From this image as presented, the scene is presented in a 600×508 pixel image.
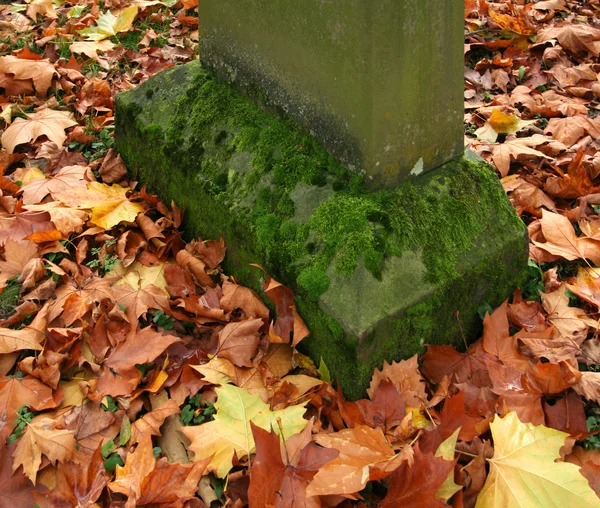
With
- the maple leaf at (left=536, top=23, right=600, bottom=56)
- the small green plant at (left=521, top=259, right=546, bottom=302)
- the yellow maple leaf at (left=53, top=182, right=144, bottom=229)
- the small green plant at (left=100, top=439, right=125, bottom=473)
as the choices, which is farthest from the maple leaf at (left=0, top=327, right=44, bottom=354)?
the maple leaf at (left=536, top=23, right=600, bottom=56)

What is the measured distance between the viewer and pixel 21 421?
6.51 feet

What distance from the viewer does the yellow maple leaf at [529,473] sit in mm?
1586

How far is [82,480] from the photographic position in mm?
1822

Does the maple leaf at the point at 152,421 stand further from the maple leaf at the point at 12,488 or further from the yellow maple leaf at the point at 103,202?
the yellow maple leaf at the point at 103,202

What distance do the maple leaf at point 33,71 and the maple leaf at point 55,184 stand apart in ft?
2.98

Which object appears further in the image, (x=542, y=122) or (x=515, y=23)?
(x=515, y=23)

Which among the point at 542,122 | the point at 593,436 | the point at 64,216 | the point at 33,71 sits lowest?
the point at 593,436

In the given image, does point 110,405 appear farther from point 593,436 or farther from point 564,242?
point 564,242

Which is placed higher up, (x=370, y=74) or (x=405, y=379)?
(x=370, y=74)

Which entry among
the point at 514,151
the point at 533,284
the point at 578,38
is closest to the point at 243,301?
the point at 533,284

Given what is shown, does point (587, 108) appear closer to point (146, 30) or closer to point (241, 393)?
point (241, 393)

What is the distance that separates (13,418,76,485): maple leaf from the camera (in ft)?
6.09

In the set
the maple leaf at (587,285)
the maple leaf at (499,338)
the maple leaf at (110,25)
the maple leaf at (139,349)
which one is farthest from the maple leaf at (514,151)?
the maple leaf at (110,25)

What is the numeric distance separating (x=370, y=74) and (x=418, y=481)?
1.19 meters
